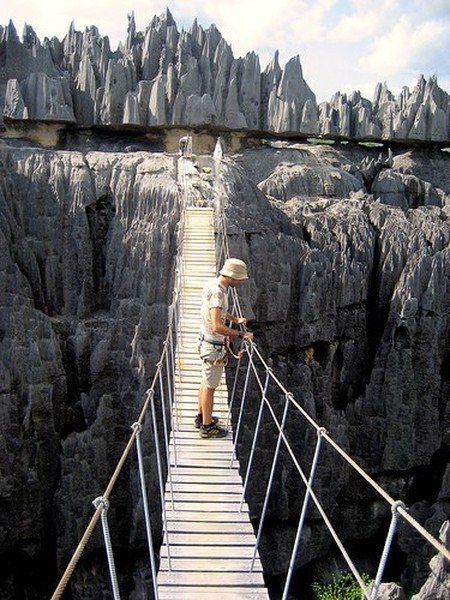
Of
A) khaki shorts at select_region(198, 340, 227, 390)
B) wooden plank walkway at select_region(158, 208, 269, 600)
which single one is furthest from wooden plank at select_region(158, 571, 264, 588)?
khaki shorts at select_region(198, 340, 227, 390)

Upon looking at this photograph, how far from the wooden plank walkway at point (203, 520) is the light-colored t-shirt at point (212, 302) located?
1021mm

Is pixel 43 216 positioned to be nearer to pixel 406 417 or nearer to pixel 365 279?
pixel 365 279

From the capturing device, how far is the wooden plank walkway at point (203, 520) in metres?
4.91

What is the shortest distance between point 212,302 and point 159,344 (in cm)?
675

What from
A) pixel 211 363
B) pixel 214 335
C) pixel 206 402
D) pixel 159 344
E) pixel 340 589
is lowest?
pixel 340 589

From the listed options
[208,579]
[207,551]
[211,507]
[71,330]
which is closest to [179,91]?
[71,330]

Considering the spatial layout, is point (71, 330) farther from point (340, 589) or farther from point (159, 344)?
A: point (340, 589)

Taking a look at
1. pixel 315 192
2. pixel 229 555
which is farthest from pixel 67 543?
pixel 315 192

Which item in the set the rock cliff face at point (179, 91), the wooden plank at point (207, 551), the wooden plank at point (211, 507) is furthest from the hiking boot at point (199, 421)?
the rock cliff face at point (179, 91)

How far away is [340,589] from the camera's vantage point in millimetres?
13750

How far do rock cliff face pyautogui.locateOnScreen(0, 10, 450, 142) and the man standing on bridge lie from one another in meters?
24.7

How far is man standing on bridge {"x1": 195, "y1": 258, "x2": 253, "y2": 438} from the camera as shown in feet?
21.6

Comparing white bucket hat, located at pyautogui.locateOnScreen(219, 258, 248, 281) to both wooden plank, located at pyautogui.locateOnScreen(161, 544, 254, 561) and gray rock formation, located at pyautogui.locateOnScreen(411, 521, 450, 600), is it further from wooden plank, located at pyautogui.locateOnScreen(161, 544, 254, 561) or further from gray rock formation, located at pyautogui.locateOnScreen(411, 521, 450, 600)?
gray rock formation, located at pyautogui.locateOnScreen(411, 521, 450, 600)

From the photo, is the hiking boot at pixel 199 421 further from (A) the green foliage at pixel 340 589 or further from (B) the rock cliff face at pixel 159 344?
(A) the green foliage at pixel 340 589
